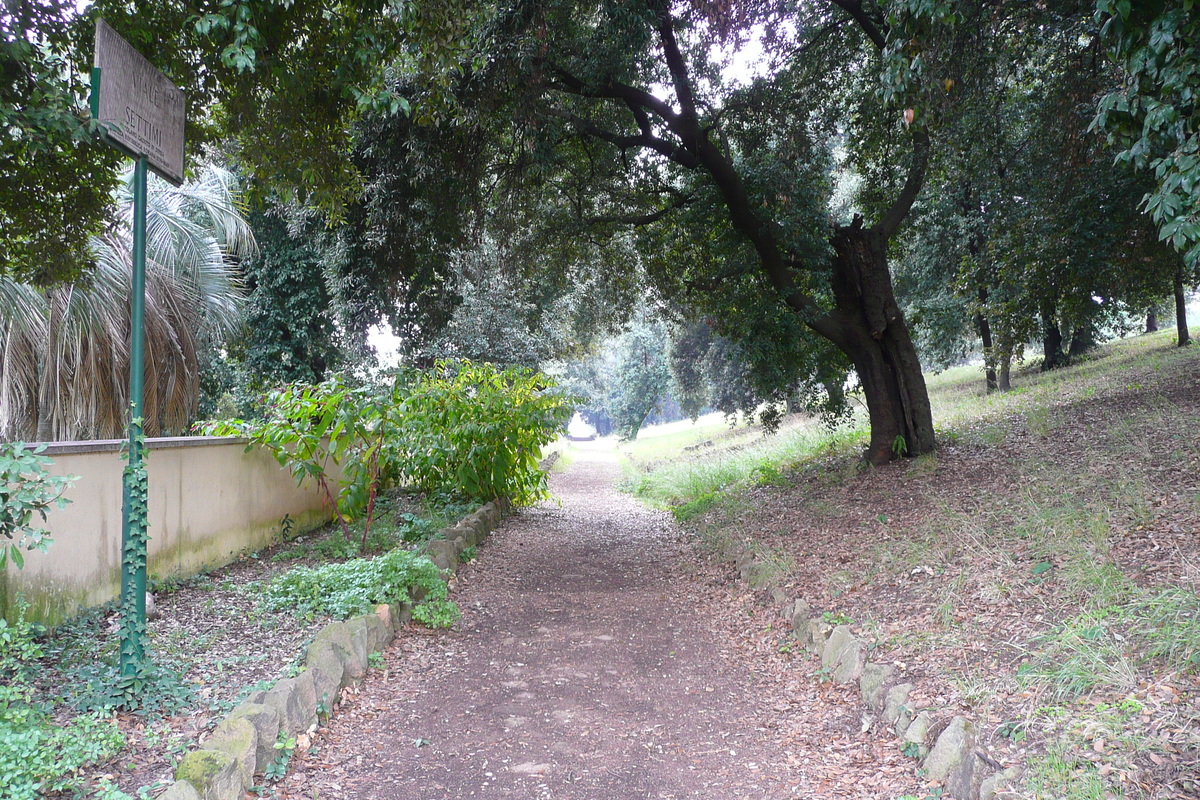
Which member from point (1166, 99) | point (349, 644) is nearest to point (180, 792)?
point (349, 644)

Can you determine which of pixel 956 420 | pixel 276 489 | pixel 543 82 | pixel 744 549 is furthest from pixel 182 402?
pixel 956 420

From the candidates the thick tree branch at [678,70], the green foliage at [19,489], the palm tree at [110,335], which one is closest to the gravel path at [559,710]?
the green foliage at [19,489]

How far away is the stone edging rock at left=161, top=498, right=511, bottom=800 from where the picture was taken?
284cm

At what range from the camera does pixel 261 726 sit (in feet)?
10.9

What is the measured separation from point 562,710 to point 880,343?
685 cm

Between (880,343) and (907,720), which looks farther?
(880,343)

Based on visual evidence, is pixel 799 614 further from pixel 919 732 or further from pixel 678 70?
pixel 678 70

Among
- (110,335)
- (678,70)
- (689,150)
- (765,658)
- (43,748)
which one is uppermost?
(678,70)

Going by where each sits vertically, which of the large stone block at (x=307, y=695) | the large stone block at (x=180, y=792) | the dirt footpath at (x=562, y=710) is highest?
the large stone block at (x=180, y=792)

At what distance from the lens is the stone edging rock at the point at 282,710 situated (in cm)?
284

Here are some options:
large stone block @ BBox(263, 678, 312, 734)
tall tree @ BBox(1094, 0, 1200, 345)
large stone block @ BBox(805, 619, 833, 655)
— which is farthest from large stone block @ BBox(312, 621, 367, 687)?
tall tree @ BBox(1094, 0, 1200, 345)

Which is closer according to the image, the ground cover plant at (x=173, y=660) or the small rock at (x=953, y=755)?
the ground cover plant at (x=173, y=660)

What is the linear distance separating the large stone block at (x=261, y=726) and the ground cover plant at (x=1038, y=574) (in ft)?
9.78

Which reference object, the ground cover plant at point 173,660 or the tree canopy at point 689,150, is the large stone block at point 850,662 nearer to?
the ground cover plant at point 173,660
